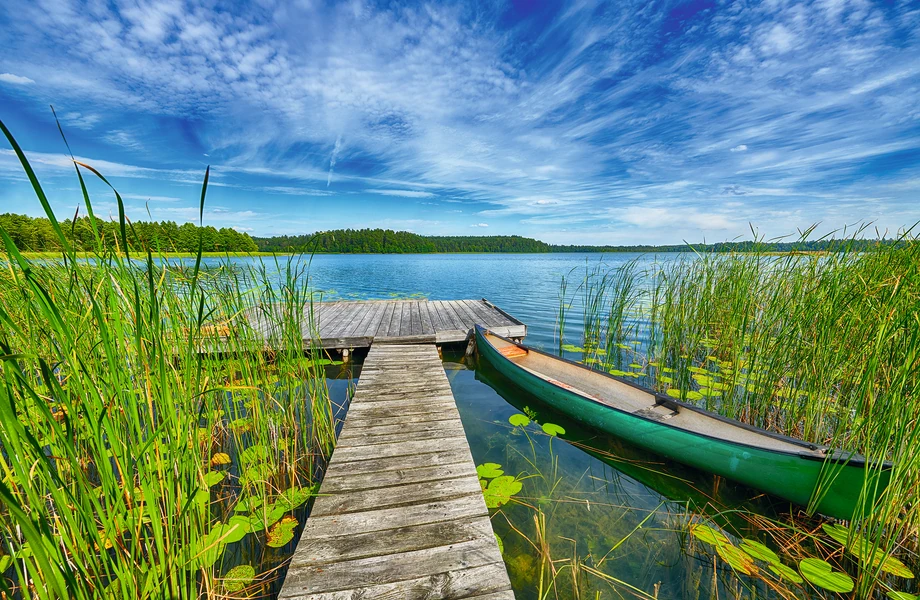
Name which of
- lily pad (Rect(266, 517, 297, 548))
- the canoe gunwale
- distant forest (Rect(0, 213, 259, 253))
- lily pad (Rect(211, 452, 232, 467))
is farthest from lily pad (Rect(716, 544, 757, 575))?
lily pad (Rect(211, 452, 232, 467))

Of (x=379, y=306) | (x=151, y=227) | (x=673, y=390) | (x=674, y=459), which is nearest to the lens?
(x=151, y=227)

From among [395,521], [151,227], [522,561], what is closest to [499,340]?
[522,561]

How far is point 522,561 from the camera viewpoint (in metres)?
2.46

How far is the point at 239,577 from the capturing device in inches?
83.1

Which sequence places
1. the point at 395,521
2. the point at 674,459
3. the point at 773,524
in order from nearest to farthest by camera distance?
1. the point at 395,521
2. the point at 773,524
3. the point at 674,459

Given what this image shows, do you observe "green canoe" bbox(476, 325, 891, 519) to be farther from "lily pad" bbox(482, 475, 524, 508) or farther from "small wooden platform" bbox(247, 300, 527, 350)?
"small wooden platform" bbox(247, 300, 527, 350)

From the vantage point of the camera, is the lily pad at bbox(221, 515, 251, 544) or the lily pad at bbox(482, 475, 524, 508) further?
the lily pad at bbox(482, 475, 524, 508)

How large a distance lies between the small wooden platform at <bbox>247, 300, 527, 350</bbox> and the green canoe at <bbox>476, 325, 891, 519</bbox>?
1.87 metres

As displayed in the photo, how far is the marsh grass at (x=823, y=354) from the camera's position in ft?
6.50

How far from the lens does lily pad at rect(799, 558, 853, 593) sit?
1.96 metres

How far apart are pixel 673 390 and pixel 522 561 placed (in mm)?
3729

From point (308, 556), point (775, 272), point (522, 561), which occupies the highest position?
point (775, 272)

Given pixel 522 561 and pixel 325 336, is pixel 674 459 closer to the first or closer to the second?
pixel 522 561

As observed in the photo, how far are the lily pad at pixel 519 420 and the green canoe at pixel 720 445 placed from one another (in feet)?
1.30
